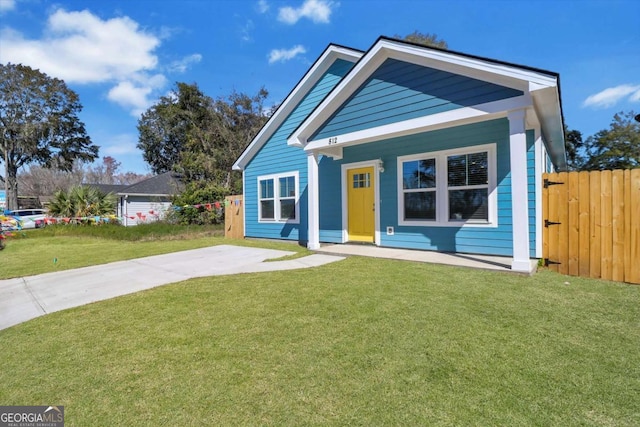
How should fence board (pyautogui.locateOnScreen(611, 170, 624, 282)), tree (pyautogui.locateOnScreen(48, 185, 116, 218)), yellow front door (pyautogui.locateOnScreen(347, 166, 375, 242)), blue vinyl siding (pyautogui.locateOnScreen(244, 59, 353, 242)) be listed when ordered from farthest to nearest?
tree (pyautogui.locateOnScreen(48, 185, 116, 218))
blue vinyl siding (pyautogui.locateOnScreen(244, 59, 353, 242))
yellow front door (pyautogui.locateOnScreen(347, 166, 375, 242))
fence board (pyautogui.locateOnScreen(611, 170, 624, 282))

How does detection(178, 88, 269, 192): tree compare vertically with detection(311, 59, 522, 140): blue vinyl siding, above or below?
above

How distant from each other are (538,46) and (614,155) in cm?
1530

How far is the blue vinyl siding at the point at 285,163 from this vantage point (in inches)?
384

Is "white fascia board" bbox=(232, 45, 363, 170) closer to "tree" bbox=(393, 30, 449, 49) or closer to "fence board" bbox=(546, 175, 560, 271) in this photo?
"fence board" bbox=(546, 175, 560, 271)

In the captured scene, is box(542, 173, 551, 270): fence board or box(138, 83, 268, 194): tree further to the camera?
box(138, 83, 268, 194): tree

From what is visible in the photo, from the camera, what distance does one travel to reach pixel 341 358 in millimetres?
2557

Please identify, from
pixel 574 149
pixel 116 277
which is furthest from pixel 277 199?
pixel 574 149

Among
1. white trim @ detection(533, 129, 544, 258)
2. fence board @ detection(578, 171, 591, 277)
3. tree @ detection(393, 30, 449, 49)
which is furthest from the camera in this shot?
tree @ detection(393, 30, 449, 49)

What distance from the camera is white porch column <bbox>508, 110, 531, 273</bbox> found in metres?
4.84

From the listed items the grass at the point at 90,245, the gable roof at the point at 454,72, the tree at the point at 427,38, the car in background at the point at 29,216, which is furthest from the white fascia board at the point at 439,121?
the car in background at the point at 29,216

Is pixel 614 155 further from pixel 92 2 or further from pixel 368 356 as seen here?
pixel 92 2

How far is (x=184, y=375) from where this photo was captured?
2.36 metres

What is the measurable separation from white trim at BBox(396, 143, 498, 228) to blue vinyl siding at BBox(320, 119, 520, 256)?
8cm

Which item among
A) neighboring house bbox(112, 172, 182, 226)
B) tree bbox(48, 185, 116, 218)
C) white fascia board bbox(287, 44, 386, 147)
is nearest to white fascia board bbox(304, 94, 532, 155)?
white fascia board bbox(287, 44, 386, 147)
